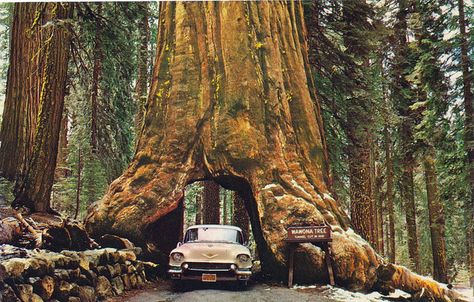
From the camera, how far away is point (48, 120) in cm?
766

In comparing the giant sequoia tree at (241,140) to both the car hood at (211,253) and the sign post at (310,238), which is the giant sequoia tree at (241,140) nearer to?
the sign post at (310,238)

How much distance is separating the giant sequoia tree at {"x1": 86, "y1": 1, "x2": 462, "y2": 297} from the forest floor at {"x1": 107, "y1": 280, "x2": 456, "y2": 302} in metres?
0.29

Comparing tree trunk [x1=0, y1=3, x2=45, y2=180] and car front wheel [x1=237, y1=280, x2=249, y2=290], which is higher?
tree trunk [x1=0, y1=3, x2=45, y2=180]

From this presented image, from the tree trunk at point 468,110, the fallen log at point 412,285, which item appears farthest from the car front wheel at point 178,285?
the tree trunk at point 468,110

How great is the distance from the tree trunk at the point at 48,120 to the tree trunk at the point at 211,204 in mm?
4720

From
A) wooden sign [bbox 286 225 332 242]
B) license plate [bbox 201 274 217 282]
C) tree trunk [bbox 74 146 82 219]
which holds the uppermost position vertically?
tree trunk [bbox 74 146 82 219]

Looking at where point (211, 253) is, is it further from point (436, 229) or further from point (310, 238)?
point (436, 229)

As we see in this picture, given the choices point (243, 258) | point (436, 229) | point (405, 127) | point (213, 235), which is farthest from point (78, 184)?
point (405, 127)

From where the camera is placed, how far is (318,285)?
246 inches

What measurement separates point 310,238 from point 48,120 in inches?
195

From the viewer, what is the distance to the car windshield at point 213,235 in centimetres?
684

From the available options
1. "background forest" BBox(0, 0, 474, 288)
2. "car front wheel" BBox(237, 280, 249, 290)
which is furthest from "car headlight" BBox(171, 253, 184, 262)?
"background forest" BBox(0, 0, 474, 288)

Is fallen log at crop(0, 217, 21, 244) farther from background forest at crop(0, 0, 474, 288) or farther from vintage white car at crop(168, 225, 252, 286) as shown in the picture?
background forest at crop(0, 0, 474, 288)

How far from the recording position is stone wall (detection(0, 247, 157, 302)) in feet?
12.7
